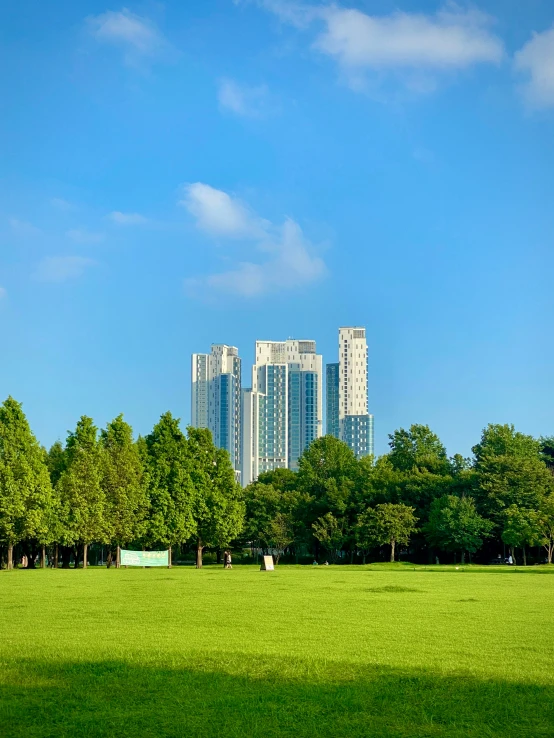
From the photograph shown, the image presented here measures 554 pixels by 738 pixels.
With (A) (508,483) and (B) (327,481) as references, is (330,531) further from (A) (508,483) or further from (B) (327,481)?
(A) (508,483)

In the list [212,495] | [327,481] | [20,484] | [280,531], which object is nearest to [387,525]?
[327,481]

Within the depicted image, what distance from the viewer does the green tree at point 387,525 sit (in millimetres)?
74188

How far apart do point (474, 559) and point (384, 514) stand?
13.2 m

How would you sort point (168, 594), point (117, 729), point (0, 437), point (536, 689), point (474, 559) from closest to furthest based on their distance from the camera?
point (117, 729) < point (536, 689) < point (168, 594) < point (0, 437) < point (474, 559)

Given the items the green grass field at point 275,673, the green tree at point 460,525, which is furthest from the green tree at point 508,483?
the green grass field at point 275,673

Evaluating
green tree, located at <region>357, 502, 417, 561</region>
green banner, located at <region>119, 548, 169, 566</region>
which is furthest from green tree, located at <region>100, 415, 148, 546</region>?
green tree, located at <region>357, 502, 417, 561</region>

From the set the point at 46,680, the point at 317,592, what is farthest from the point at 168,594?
the point at 46,680

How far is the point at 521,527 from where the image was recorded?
6794 cm

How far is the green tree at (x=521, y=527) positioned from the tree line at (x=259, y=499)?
99mm

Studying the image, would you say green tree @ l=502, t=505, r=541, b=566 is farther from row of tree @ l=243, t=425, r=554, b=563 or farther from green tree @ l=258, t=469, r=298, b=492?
green tree @ l=258, t=469, r=298, b=492

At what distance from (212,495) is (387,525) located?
16822 millimetres

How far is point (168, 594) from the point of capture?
2761cm

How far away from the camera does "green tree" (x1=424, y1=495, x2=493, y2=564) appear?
70.3 m

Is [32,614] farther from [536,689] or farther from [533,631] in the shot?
[536,689]
